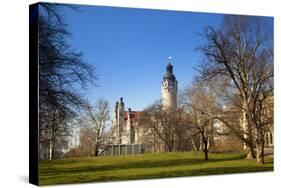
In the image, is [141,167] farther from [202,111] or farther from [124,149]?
[202,111]

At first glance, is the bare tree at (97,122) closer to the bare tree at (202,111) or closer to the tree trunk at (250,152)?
the bare tree at (202,111)

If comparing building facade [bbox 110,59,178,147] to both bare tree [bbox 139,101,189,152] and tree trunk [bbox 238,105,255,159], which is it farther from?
tree trunk [bbox 238,105,255,159]

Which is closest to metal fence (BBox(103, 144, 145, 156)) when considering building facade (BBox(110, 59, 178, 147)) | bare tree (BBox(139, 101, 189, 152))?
building facade (BBox(110, 59, 178, 147))

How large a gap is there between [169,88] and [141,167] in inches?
66.2

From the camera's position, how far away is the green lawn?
1262 cm

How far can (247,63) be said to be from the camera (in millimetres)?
14938

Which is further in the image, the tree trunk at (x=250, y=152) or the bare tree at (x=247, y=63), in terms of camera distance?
the tree trunk at (x=250, y=152)

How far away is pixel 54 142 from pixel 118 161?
4.60ft

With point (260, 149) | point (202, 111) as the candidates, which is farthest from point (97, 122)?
point (260, 149)

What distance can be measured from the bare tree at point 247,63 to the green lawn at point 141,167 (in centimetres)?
62

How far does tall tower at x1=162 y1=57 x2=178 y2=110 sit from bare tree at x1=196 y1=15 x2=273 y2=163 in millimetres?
1048

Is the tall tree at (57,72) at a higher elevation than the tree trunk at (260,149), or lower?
higher

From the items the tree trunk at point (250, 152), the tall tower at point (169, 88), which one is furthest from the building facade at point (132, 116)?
the tree trunk at point (250, 152)

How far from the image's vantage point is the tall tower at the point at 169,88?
13.7 m
